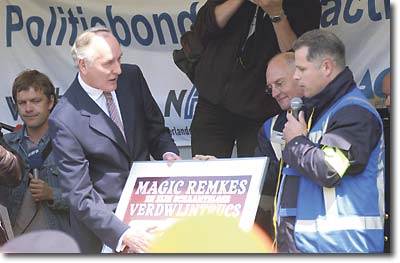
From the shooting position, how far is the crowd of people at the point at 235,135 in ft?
12.4

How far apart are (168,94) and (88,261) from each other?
222cm

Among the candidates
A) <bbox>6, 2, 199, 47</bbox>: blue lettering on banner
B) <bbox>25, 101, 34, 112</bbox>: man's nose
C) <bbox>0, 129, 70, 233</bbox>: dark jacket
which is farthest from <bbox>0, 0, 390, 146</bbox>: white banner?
<bbox>0, 129, 70, 233</bbox>: dark jacket

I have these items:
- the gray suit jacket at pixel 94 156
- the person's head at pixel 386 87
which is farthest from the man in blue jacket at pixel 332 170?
the person's head at pixel 386 87

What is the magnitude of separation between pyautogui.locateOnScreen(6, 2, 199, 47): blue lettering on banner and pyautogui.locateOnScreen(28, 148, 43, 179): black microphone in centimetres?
117

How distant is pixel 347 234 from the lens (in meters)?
3.77

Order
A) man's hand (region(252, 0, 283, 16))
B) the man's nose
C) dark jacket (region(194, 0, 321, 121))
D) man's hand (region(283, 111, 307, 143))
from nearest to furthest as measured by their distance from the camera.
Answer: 1. man's hand (region(283, 111, 307, 143))
2. man's hand (region(252, 0, 283, 16))
3. dark jacket (region(194, 0, 321, 121))
4. the man's nose

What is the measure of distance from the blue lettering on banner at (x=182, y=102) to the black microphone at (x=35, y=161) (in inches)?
42.6

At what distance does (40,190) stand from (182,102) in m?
1.29

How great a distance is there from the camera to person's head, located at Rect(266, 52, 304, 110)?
441cm

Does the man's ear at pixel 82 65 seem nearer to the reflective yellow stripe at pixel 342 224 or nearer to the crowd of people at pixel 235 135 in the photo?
the crowd of people at pixel 235 135

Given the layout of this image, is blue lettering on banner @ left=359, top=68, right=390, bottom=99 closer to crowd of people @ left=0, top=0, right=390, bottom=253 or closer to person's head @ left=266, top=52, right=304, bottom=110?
crowd of people @ left=0, top=0, right=390, bottom=253

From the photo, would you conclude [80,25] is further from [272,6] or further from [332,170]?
[332,170]

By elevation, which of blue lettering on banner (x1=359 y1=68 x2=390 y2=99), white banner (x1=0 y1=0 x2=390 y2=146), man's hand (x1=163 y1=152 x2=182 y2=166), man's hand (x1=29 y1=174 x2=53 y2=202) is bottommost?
man's hand (x1=163 y1=152 x2=182 y2=166)

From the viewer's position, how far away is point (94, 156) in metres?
4.30
